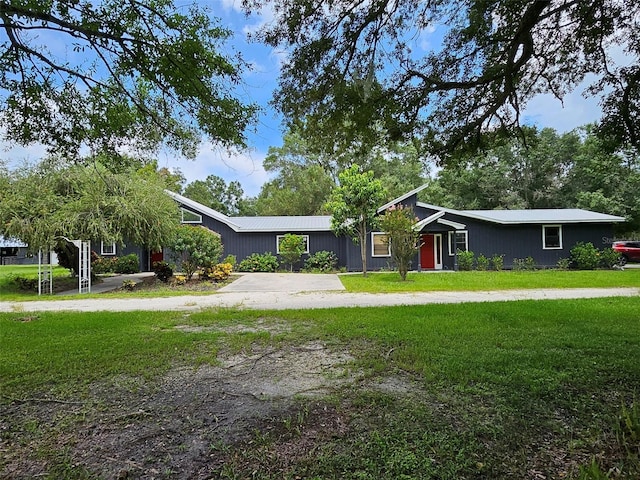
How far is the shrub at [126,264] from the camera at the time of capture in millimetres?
17922

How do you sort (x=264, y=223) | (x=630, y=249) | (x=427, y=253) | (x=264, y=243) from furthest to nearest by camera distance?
(x=630, y=249), (x=264, y=223), (x=264, y=243), (x=427, y=253)

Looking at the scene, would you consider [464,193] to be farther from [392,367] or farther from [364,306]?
[392,367]

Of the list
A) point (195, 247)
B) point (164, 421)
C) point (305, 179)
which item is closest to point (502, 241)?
point (195, 247)

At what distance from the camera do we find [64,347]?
4.72m

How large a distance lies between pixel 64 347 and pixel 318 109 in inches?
170

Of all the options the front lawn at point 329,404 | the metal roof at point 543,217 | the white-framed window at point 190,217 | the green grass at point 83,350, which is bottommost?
the front lawn at point 329,404

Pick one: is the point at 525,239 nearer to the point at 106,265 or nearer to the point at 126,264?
the point at 126,264

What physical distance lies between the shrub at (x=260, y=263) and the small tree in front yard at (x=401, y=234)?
659 centimetres

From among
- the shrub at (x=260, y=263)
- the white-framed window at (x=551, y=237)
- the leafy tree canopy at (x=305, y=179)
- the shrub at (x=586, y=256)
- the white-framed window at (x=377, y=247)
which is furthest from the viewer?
the leafy tree canopy at (x=305, y=179)

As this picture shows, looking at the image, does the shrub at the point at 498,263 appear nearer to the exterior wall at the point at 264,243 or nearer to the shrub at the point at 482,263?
the shrub at the point at 482,263

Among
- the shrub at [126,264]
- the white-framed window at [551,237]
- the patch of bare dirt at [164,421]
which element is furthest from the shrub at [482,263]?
the shrub at [126,264]

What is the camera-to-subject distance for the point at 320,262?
699 inches

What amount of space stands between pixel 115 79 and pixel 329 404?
11.8ft

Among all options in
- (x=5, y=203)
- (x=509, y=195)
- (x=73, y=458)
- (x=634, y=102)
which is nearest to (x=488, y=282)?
(x=634, y=102)
